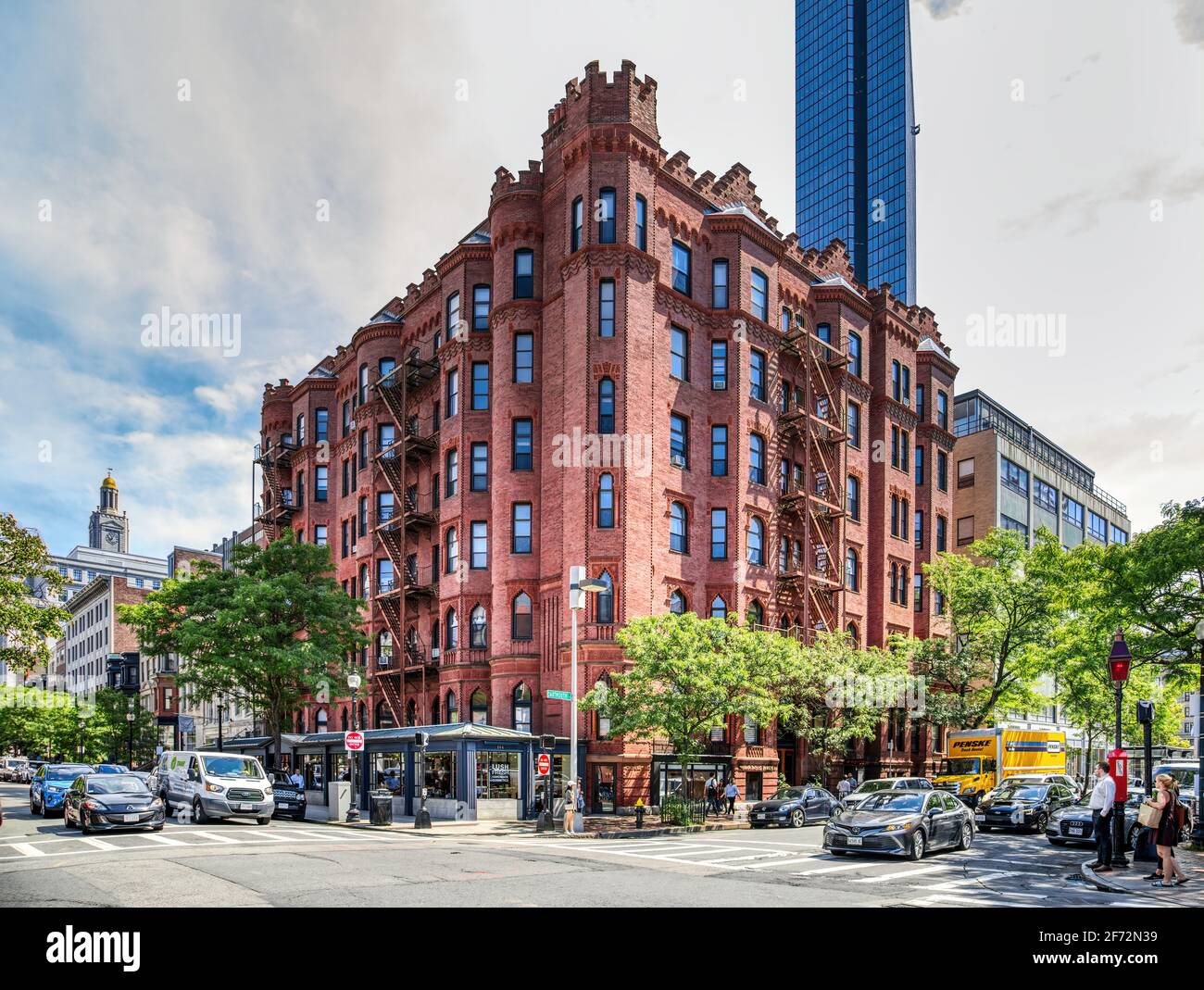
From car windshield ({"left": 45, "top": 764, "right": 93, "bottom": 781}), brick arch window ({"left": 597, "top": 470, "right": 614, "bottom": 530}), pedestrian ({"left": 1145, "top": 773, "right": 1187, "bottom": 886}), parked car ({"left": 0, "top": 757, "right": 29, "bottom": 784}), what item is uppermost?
brick arch window ({"left": 597, "top": 470, "right": 614, "bottom": 530})

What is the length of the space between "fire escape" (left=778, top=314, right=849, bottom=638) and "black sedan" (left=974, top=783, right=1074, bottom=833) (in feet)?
45.9

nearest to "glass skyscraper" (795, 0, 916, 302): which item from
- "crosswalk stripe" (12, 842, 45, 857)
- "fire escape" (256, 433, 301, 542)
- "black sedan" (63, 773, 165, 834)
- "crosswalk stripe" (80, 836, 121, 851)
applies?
"fire escape" (256, 433, 301, 542)

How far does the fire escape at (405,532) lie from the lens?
46688 mm

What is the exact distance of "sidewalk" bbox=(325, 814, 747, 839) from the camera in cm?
2811

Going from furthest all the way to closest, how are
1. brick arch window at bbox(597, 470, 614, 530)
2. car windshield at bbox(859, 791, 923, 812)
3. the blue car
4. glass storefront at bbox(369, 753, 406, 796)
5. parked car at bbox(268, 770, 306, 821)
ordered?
brick arch window at bbox(597, 470, 614, 530)
glass storefront at bbox(369, 753, 406, 796)
parked car at bbox(268, 770, 306, 821)
the blue car
car windshield at bbox(859, 791, 923, 812)

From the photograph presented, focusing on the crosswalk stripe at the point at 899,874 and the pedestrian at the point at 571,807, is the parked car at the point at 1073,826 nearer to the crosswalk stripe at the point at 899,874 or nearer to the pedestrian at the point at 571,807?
the crosswalk stripe at the point at 899,874

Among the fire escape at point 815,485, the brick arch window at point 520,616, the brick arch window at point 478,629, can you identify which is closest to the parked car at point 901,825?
the brick arch window at point 520,616

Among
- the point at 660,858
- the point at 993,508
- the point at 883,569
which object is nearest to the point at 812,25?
the point at 993,508

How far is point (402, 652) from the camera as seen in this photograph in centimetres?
4600

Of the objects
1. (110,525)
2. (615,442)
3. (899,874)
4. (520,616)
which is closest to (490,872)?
(899,874)

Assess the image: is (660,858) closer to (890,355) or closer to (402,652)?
(402,652)

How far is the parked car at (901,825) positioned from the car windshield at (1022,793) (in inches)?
339

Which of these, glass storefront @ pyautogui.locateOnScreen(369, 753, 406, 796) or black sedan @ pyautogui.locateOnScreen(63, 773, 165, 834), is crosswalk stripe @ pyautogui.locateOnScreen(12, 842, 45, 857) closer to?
black sedan @ pyautogui.locateOnScreen(63, 773, 165, 834)

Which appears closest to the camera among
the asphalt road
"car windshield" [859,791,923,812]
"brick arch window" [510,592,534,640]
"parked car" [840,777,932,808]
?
the asphalt road
